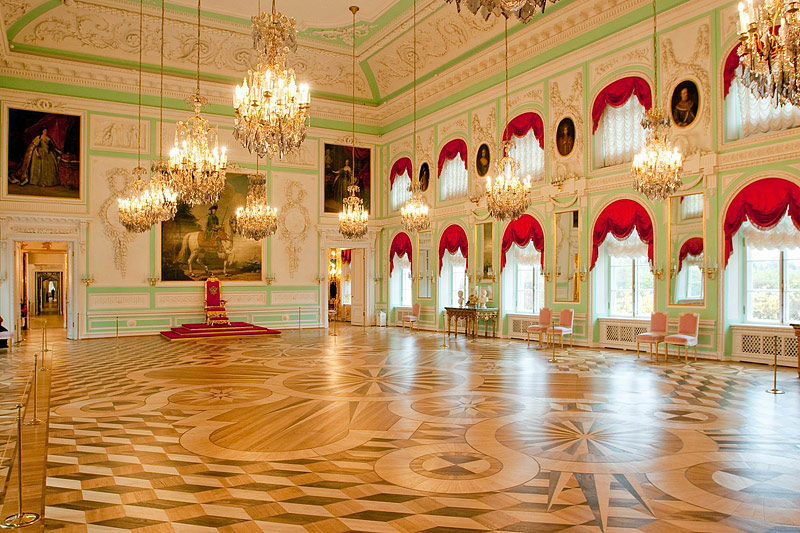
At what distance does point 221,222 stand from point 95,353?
5.85 metres

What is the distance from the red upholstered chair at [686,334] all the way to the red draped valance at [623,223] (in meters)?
1.43

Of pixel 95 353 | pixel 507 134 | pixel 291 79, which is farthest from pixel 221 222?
pixel 291 79

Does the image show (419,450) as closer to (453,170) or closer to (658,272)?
(658,272)

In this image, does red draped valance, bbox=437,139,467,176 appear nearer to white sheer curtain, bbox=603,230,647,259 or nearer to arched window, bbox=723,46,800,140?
white sheer curtain, bbox=603,230,647,259

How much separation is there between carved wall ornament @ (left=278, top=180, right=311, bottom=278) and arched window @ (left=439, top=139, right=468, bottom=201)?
437cm

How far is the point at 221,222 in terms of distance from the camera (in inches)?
652

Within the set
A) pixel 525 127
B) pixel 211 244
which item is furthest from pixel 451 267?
pixel 211 244

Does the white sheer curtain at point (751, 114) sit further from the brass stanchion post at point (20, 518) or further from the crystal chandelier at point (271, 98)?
the brass stanchion post at point (20, 518)

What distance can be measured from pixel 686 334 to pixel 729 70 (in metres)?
4.55

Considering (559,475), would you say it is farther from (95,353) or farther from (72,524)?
(95,353)

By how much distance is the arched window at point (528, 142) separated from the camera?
44.1ft

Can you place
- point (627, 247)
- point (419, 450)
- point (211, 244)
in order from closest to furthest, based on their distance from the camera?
point (419, 450) < point (627, 247) < point (211, 244)

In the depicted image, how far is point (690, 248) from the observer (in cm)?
1045

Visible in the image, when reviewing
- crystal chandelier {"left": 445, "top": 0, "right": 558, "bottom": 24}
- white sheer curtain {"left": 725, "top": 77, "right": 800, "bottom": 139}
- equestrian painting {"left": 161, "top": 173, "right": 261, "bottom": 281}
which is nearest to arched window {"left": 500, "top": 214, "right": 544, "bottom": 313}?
white sheer curtain {"left": 725, "top": 77, "right": 800, "bottom": 139}
